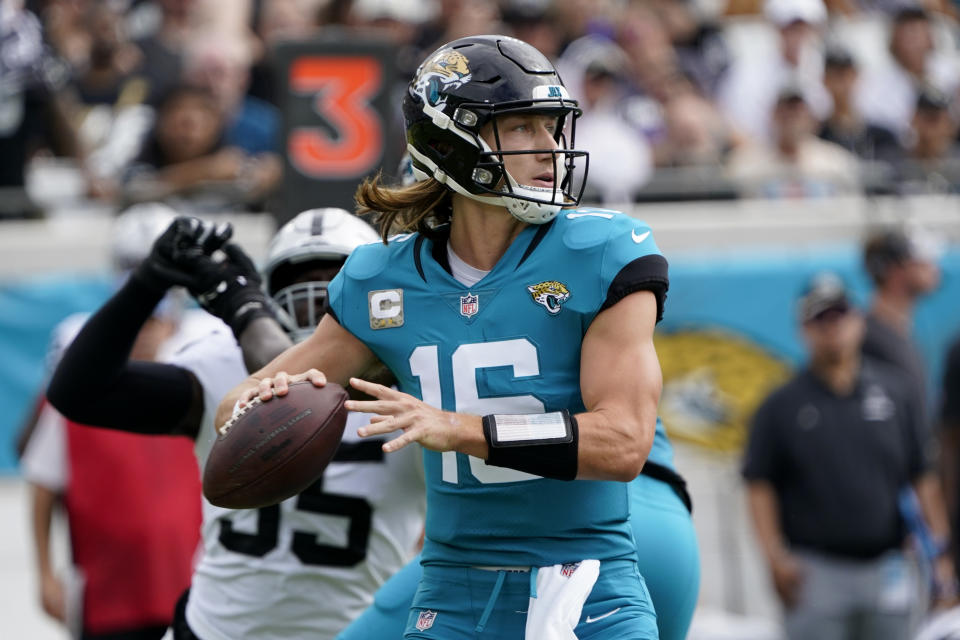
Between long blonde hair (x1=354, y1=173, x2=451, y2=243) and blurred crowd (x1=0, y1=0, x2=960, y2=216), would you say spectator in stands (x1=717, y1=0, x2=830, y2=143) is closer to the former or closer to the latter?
blurred crowd (x1=0, y1=0, x2=960, y2=216)

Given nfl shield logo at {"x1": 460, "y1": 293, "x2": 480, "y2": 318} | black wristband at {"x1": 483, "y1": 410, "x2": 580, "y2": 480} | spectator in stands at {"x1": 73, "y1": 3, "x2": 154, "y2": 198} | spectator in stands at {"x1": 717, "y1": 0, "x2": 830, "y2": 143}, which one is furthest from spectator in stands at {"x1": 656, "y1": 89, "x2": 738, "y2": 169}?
black wristband at {"x1": 483, "y1": 410, "x2": 580, "y2": 480}

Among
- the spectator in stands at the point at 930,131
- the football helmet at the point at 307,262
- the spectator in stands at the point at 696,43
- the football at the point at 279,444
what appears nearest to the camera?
the football at the point at 279,444

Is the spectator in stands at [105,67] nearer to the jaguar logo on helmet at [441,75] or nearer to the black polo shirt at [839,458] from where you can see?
the black polo shirt at [839,458]

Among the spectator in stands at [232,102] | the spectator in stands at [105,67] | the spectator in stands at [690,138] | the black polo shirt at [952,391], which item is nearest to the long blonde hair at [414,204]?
the black polo shirt at [952,391]

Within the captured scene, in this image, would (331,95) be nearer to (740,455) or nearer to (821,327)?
(821,327)

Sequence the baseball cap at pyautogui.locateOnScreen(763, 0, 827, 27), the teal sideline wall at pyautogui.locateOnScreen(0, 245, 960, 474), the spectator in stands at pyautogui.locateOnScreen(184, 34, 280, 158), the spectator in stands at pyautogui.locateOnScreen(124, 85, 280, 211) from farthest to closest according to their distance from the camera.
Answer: the baseball cap at pyautogui.locateOnScreen(763, 0, 827, 27) < the spectator in stands at pyautogui.locateOnScreen(184, 34, 280, 158) < the spectator in stands at pyautogui.locateOnScreen(124, 85, 280, 211) < the teal sideline wall at pyautogui.locateOnScreen(0, 245, 960, 474)

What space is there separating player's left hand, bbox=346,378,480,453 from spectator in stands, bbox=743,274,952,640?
4555mm

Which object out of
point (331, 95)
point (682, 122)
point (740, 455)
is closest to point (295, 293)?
point (331, 95)

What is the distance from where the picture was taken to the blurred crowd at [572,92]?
907 cm

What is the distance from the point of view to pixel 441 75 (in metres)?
3.25

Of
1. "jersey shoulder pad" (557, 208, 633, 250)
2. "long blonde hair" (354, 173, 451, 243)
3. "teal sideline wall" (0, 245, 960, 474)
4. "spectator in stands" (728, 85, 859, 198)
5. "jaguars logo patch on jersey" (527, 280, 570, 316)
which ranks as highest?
"jersey shoulder pad" (557, 208, 633, 250)

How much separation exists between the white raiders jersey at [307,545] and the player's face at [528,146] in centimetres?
92

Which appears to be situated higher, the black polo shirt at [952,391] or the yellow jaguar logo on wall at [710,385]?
the black polo shirt at [952,391]

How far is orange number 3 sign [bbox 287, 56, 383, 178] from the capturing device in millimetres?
6137
